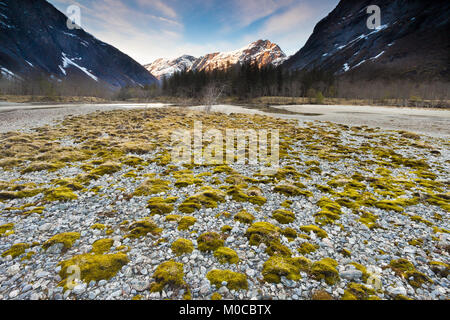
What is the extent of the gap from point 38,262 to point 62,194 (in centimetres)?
443

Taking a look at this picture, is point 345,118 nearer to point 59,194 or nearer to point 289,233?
point 289,233

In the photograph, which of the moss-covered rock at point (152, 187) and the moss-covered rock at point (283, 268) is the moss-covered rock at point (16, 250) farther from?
the moss-covered rock at point (283, 268)

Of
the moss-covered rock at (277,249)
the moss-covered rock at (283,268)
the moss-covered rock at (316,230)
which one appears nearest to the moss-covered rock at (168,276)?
the moss-covered rock at (283,268)

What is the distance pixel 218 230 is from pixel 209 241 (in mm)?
731

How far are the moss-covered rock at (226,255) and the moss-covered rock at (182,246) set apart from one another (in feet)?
2.71

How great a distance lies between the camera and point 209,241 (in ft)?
20.5

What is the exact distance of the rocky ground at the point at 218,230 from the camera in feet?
15.6

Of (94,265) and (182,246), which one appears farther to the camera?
(182,246)

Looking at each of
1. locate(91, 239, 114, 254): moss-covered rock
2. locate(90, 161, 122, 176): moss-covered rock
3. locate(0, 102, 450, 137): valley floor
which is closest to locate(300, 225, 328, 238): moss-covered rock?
locate(91, 239, 114, 254): moss-covered rock

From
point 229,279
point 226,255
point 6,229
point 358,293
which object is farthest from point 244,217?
point 6,229

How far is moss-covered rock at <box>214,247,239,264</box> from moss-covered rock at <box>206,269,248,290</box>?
424 millimetres

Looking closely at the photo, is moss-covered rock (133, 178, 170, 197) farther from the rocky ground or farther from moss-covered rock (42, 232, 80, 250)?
moss-covered rock (42, 232, 80, 250)
